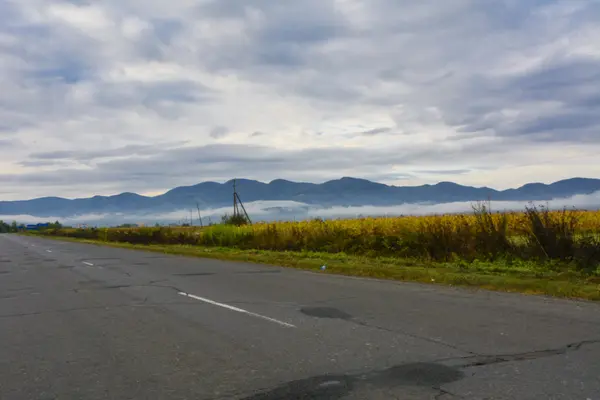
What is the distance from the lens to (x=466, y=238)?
2095 cm

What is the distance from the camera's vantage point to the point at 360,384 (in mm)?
5875

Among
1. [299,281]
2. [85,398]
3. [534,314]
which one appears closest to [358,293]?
[299,281]

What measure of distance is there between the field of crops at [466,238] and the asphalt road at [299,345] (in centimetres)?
640

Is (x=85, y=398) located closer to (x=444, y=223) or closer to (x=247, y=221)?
(x=444, y=223)

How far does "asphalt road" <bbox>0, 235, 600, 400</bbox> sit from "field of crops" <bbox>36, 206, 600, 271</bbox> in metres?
6.40

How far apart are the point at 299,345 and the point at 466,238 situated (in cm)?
1466

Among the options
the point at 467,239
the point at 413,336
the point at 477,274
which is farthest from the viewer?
the point at 467,239

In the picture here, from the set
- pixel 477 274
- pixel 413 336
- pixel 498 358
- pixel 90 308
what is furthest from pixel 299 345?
pixel 477 274

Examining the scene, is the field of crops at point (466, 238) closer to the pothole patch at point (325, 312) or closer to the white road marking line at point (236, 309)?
the pothole patch at point (325, 312)

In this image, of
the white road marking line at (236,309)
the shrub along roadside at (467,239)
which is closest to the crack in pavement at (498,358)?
the white road marking line at (236,309)

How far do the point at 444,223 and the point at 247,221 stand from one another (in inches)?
Answer: 1167

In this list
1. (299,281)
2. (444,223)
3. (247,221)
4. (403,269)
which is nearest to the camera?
(299,281)

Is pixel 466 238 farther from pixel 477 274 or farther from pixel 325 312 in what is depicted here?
pixel 325 312

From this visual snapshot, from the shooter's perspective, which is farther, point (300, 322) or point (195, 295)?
point (195, 295)
